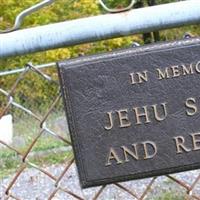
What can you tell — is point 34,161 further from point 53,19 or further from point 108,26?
point 53,19

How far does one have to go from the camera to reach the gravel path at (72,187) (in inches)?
204

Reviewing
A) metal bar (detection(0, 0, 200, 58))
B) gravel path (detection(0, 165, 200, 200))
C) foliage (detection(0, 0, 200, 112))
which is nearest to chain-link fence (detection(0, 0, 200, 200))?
gravel path (detection(0, 165, 200, 200))

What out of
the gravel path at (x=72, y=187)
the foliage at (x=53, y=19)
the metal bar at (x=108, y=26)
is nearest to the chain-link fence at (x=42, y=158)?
the gravel path at (x=72, y=187)

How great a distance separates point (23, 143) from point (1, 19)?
19.4ft

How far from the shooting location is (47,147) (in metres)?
7.41

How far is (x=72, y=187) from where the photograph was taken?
5824 mm

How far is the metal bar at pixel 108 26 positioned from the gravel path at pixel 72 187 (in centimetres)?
298

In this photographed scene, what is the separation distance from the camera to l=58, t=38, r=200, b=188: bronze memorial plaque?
6.01 ft

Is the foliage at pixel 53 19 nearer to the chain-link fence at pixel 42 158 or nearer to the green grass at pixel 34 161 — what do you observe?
the chain-link fence at pixel 42 158

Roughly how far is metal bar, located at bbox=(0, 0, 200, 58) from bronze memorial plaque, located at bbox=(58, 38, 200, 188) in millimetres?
109

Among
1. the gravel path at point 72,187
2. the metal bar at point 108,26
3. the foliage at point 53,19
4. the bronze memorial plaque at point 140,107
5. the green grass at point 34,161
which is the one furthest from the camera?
the foliage at point 53,19

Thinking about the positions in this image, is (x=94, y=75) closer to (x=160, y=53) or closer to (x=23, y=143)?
(x=160, y=53)

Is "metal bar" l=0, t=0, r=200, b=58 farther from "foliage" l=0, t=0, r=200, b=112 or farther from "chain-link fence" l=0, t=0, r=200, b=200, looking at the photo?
"foliage" l=0, t=0, r=200, b=112

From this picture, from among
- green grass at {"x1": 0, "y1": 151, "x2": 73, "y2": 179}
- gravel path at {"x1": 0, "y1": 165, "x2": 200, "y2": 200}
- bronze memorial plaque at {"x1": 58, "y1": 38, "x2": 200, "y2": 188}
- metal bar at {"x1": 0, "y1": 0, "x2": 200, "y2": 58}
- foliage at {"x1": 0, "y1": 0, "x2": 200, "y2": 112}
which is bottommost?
foliage at {"x1": 0, "y1": 0, "x2": 200, "y2": 112}
